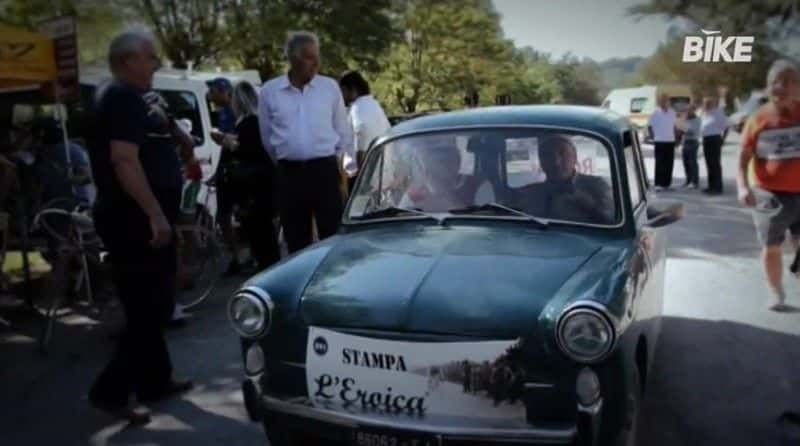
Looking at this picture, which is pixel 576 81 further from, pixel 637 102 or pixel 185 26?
pixel 185 26

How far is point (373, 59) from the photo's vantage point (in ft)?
86.3

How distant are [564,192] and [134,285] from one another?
225 centimetres

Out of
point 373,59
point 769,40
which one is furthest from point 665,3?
point 373,59

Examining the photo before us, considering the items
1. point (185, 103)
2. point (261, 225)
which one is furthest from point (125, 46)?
point (185, 103)

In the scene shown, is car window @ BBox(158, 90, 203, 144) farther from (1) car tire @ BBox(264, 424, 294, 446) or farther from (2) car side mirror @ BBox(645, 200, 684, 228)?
(1) car tire @ BBox(264, 424, 294, 446)

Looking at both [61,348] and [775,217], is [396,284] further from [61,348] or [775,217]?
[775,217]

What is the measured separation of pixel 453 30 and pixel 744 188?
29846 millimetres

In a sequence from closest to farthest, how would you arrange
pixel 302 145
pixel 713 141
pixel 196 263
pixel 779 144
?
pixel 302 145
pixel 779 144
pixel 196 263
pixel 713 141

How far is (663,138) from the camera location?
14.2 metres

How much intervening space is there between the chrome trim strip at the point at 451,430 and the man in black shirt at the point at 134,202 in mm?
1442

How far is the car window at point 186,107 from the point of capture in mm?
10148

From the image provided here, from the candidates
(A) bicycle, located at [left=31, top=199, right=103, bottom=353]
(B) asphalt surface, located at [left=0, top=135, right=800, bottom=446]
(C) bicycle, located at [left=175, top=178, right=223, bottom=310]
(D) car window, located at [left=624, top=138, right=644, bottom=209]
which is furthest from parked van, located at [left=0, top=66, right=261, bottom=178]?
(D) car window, located at [left=624, top=138, right=644, bottom=209]

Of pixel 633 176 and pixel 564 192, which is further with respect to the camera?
pixel 633 176

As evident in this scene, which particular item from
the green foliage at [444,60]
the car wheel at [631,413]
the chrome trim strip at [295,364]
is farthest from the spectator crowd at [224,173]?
the green foliage at [444,60]
